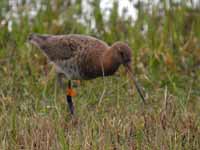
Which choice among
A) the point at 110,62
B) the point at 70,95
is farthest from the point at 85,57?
the point at 70,95

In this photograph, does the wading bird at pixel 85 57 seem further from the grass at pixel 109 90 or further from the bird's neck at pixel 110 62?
the grass at pixel 109 90

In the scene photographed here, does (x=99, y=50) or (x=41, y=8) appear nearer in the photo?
(x=99, y=50)

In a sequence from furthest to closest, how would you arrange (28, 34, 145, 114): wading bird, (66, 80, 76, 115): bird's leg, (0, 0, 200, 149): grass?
(28, 34, 145, 114): wading bird, (66, 80, 76, 115): bird's leg, (0, 0, 200, 149): grass

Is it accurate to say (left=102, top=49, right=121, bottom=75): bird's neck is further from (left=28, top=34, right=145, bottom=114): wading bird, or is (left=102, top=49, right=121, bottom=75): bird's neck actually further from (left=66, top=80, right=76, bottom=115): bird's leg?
(left=66, top=80, right=76, bottom=115): bird's leg

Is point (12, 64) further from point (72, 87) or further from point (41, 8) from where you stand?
point (41, 8)

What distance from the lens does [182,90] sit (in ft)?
24.9

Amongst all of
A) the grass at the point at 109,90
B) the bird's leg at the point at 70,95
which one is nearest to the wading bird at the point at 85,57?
the bird's leg at the point at 70,95

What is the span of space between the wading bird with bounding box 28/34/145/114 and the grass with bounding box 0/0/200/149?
0.49 feet

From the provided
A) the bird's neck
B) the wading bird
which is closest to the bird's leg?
the wading bird

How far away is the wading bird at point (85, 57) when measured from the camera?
714 cm

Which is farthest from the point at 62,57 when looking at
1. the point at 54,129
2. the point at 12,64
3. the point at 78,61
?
the point at 54,129

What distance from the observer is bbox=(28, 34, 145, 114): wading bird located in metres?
7.14

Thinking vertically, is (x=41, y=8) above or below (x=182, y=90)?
above

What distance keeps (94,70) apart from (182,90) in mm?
1004
